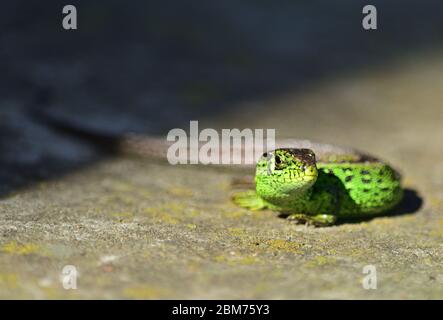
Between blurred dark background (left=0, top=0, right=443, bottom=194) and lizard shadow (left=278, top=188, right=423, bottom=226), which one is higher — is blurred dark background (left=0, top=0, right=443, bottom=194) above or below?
above

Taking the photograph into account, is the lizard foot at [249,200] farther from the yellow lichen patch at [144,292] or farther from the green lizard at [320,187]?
the yellow lichen patch at [144,292]

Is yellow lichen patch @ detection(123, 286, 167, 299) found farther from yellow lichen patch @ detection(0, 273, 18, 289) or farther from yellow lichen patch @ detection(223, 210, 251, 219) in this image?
yellow lichen patch @ detection(223, 210, 251, 219)

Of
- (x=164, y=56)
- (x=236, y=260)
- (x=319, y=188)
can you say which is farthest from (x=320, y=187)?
(x=164, y=56)

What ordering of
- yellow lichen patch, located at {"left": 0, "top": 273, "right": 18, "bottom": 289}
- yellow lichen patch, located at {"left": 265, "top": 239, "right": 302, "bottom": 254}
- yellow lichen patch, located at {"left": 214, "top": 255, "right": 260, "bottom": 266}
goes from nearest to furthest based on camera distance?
yellow lichen patch, located at {"left": 0, "top": 273, "right": 18, "bottom": 289}, yellow lichen patch, located at {"left": 214, "top": 255, "right": 260, "bottom": 266}, yellow lichen patch, located at {"left": 265, "top": 239, "right": 302, "bottom": 254}

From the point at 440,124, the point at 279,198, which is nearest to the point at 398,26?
the point at 440,124

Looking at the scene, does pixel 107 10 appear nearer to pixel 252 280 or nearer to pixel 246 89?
pixel 246 89

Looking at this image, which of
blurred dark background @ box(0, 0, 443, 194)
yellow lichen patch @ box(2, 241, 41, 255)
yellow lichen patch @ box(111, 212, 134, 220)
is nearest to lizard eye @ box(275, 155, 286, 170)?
yellow lichen patch @ box(111, 212, 134, 220)

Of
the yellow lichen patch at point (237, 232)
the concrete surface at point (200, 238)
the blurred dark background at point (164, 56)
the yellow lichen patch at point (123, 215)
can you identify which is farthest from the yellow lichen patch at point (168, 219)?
the blurred dark background at point (164, 56)

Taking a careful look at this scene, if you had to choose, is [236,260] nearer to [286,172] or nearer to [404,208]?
[286,172]
